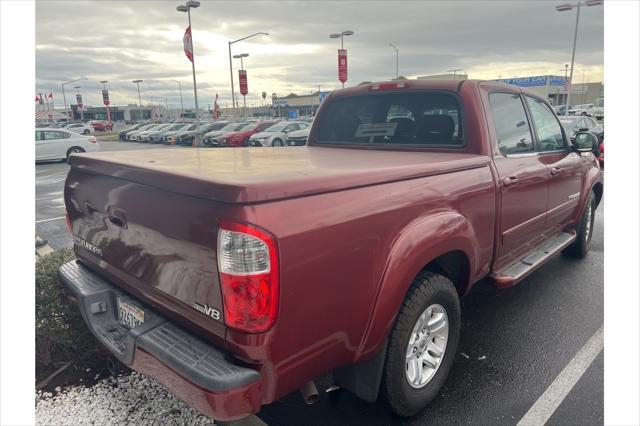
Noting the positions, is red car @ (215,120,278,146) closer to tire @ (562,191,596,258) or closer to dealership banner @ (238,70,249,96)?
dealership banner @ (238,70,249,96)

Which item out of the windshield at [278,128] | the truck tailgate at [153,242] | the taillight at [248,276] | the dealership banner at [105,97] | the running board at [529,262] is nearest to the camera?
the taillight at [248,276]

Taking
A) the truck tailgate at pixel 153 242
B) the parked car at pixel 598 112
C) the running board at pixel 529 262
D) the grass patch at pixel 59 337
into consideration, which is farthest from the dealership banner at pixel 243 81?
the truck tailgate at pixel 153 242

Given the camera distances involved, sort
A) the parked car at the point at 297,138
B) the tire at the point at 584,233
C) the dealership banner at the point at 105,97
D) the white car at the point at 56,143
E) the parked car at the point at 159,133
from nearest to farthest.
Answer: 1. the tire at the point at 584,233
2. the white car at the point at 56,143
3. the parked car at the point at 297,138
4. the parked car at the point at 159,133
5. the dealership banner at the point at 105,97

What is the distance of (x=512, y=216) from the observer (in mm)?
3496

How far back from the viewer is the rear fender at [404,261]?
2.25m

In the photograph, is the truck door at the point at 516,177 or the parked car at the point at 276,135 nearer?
the truck door at the point at 516,177

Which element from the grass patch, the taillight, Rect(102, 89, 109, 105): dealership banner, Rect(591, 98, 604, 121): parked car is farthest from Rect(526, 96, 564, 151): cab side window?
Rect(102, 89, 109, 105): dealership banner

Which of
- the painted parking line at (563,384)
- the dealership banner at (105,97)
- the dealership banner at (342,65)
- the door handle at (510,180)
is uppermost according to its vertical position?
the dealership banner at (105,97)

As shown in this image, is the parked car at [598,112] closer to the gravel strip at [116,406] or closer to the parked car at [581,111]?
the parked car at [581,111]

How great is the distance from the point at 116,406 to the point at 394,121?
307 centimetres

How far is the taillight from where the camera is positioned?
1.74 meters

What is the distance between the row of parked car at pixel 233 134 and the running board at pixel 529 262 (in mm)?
18382

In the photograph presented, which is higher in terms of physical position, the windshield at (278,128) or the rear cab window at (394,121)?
the windshield at (278,128)

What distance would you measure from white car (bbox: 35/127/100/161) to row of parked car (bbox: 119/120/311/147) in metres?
7.82
